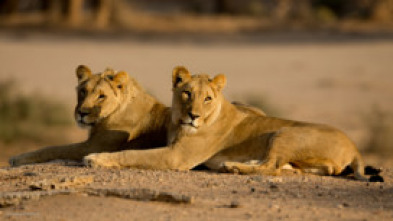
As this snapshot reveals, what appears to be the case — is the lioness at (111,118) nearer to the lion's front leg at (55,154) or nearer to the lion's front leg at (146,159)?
the lion's front leg at (55,154)

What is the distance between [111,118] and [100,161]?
0.64 metres

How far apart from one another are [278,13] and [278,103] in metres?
16.0

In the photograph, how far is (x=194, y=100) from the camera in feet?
24.0

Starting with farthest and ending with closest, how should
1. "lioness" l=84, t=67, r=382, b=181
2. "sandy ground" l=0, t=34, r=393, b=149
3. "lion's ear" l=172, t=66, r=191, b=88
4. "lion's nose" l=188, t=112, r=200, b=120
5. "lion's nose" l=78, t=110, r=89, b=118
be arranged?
1. "sandy ground" l=0, t=34, r=393, b=149
2. "lion's nose" l=78, t=110, r=89, b=118
3. "lion's ear" l=172, t=66, r=191, b=88
4. "lioness" l=84, t=67, r=382, b=181
5. "lion's nose" l=188, t=112, r=200, b=120

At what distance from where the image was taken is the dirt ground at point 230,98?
19.9ft

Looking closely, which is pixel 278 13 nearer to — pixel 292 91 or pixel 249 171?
pixel 292 91

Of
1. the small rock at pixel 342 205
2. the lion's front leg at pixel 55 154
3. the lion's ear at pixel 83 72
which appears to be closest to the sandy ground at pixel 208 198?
the small rock at pixel 342 205

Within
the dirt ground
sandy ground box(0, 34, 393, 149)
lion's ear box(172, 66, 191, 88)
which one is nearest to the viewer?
the dirt ground

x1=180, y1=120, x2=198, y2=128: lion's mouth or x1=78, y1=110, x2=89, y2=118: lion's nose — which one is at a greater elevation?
x1=78, y1=110, x2=89, y2=118: lion's nose

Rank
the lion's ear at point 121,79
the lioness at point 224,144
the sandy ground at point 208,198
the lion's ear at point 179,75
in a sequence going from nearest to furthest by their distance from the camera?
the sandy ground at point 208,198
the lioness at point 224,144
the lion's ear at point 179,75
the lion's ear at point 121,79

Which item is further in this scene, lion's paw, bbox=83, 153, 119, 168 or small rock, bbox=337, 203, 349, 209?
lion's paw, bbox=83, 153, 119, 168

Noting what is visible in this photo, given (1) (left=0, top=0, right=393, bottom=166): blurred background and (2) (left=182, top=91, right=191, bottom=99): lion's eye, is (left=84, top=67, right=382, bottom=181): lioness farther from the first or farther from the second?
(1) (left=0, top=0, right=393, bottom=166): blurred background

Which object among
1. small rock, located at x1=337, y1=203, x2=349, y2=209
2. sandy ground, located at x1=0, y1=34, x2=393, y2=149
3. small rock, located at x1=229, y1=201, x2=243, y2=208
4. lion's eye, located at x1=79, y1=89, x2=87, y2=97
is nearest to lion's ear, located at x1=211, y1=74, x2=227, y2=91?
lion's eye, located at x1=79, y1=89, x2=87, y2=97

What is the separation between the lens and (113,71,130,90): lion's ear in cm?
795
